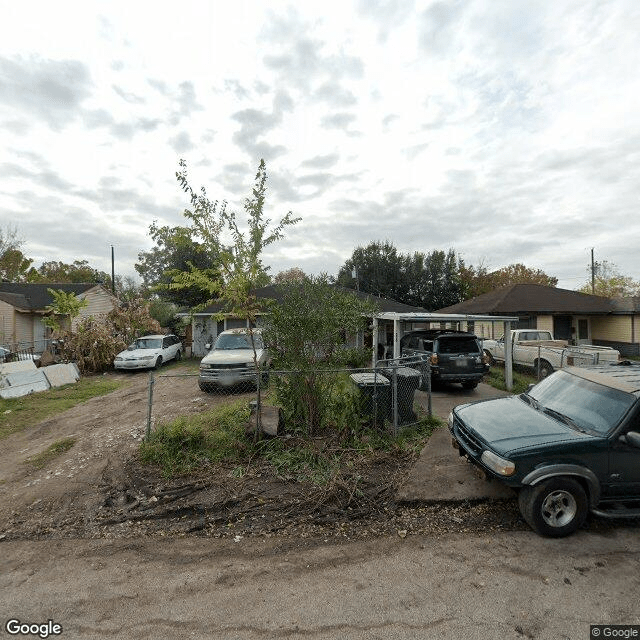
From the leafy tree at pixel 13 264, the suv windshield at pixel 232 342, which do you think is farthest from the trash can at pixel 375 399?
the leafy tree at pixel 13 264

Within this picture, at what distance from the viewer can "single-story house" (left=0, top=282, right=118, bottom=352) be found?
72.0 ft

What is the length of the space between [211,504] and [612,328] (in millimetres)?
24771

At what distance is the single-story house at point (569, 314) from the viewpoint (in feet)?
68.2

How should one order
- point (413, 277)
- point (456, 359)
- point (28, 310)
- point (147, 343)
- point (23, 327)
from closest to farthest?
point (456, 359), point (147, 343), point (28, 310), point (23, 327), point (413, 277)

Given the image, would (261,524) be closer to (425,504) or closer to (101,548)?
(101,548)

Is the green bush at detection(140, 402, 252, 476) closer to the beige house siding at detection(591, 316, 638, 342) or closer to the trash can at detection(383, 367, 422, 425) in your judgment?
the trash can at detection(383, 367, 422, 425)

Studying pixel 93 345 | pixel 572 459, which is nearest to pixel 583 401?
pixel 572 459

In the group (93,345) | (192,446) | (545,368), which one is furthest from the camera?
(93,345)

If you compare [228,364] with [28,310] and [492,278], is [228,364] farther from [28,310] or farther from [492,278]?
[492,278]

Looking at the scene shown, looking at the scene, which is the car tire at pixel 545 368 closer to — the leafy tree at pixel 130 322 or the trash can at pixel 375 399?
the trash can at pixel 375 399

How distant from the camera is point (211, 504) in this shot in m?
4.75

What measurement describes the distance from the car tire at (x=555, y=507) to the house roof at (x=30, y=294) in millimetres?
25673

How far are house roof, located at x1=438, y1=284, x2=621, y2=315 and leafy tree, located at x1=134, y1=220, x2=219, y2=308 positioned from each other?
1489 cm

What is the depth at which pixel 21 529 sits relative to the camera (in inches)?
172
